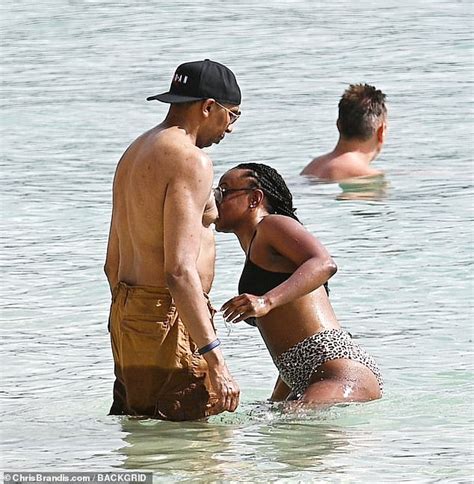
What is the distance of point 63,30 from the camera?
19.3 m

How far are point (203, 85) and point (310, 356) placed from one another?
1.29 metres

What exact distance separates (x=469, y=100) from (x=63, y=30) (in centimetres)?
668

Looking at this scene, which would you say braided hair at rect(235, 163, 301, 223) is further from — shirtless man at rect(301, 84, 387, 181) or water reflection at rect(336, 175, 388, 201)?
water reflection at rect(336, 175, 388, 201)

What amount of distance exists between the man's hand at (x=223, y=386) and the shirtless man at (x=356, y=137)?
20.3ft

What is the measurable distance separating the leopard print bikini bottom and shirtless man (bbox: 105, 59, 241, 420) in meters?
0.65

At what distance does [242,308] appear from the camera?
17.6ft

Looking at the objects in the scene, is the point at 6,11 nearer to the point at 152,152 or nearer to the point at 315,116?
the point at 315,116

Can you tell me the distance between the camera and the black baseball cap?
536cm

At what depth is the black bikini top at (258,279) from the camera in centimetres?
592

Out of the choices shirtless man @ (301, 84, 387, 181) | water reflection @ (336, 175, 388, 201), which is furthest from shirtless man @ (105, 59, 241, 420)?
water reflection @ (336, 175, 388, 201)

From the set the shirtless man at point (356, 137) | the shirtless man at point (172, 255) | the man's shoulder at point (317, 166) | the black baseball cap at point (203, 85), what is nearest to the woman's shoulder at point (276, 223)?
the shirtless man at point (172, 255)

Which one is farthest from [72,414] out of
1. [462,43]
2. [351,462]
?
[462,43]

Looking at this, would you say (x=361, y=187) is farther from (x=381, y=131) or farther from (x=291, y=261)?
(x=291, y=261)

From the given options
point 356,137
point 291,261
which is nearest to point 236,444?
point 291,261
